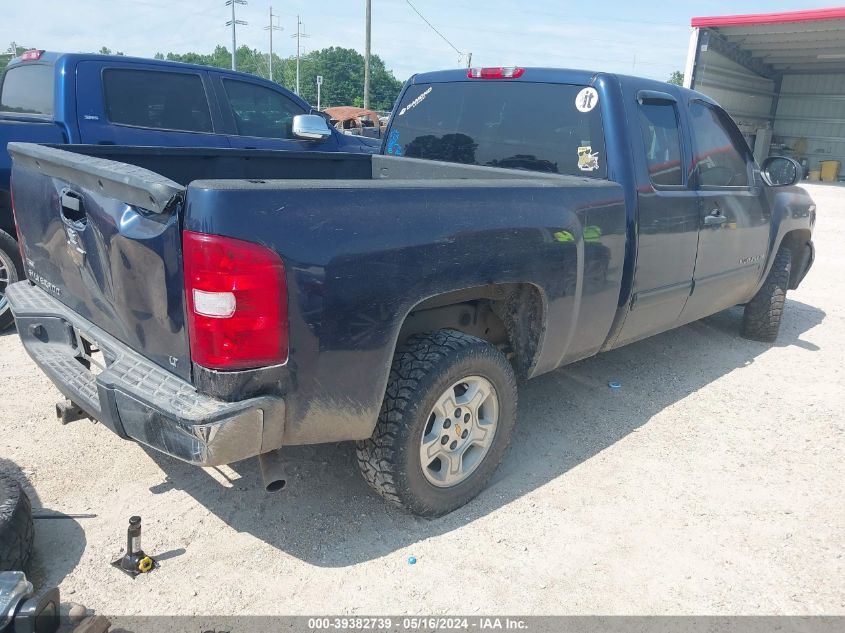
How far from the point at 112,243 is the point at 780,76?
98.6 ft

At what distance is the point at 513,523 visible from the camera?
2.99 metres

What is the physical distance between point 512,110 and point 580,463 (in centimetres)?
205

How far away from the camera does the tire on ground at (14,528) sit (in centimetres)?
232

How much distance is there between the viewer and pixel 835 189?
22.4 m

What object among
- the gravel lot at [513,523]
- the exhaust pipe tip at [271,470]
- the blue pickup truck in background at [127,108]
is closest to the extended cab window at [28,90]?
the blue pickup truck in background at [127,108]

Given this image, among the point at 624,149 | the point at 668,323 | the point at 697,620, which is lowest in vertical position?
the point at 697,620

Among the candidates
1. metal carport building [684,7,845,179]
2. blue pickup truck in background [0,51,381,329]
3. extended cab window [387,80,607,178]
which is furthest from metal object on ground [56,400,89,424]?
metal carport building [684,7,845,179]

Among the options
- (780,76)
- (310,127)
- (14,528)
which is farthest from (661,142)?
(780,76)

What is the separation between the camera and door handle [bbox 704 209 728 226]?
13.6ft

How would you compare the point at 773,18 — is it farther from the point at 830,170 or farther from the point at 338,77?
the point at 338,77

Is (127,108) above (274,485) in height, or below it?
above

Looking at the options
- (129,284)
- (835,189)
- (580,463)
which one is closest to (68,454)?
(129,284)

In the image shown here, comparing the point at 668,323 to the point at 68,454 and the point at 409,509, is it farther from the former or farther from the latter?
the point at 68,454

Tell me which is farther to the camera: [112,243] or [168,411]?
[112,243]
